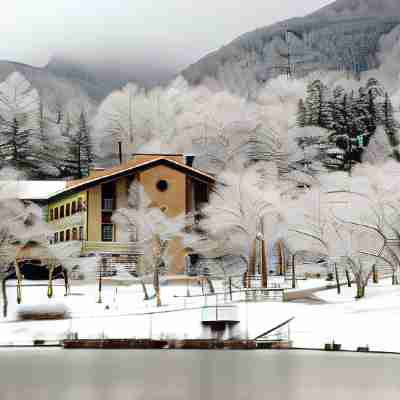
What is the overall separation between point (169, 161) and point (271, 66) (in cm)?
496

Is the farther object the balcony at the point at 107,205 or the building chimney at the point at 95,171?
the building chimney at the point at 95,171

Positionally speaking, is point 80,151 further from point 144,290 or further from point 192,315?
point 192,315

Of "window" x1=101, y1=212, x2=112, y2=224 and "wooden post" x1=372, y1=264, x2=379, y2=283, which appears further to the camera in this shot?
"window" x1=101, y1=212, x2=112, y2=224

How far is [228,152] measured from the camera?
826 inches

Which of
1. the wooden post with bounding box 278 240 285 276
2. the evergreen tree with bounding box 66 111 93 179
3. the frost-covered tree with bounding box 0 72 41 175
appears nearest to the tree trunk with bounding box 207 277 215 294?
the wooden post with bounding box 278 240 285 276

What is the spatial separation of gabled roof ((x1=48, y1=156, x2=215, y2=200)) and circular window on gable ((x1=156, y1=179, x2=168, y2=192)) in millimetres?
398

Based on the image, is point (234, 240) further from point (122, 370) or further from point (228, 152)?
point (122, 370)

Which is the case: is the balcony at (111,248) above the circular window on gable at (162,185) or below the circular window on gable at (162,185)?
below

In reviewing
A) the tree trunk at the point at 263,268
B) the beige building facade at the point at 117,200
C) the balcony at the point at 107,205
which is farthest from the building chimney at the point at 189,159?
the tree trunk at the point at 263,268

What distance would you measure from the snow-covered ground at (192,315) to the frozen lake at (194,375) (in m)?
0.80

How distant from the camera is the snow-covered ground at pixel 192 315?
1745 centimetres

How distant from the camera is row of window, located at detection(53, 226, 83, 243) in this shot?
18.6 meters

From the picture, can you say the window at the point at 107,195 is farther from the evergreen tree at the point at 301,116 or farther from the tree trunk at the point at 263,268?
the evergreen tree at the point at 301,116

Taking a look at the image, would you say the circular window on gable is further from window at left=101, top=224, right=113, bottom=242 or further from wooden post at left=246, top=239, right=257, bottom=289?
wooden post at left=246, top=239, right=257, bottom=289
